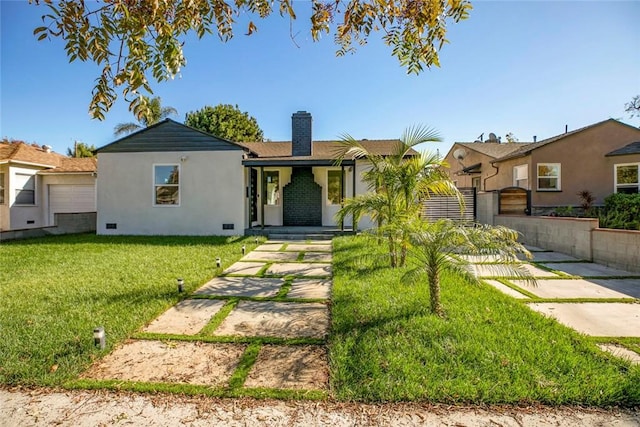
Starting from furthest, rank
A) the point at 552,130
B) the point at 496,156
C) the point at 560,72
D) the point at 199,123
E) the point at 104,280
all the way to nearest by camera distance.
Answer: the point at 199,123, the point at 552,130, the point at 496,156, the point at 560,72, the point at 104,280

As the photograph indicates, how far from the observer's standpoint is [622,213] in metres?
10.8

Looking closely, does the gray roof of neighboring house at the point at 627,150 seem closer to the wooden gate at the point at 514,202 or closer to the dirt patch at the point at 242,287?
the wooden gate at the point at 514,202

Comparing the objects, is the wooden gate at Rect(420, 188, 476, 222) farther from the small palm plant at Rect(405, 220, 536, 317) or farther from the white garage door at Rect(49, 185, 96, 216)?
the white garage door at Rect(49, 185, 96, 216)

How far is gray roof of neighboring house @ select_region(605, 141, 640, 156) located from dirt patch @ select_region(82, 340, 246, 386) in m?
17.7

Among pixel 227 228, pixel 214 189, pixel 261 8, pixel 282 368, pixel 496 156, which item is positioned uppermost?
pixel 496 156

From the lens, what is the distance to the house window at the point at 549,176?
14.1m

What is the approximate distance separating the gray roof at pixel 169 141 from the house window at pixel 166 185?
0.79 m

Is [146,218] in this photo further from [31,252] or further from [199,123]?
[199,123]

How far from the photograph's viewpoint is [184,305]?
14.7ft

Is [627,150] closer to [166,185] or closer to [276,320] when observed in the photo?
[276,320]

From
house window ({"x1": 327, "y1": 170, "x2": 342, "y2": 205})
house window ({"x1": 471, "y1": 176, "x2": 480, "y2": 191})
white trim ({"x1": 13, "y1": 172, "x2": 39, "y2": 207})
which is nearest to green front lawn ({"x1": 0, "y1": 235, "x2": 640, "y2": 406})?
house window ({"x1": 327, "y1": 170, "x2": 342, "y2": 205})

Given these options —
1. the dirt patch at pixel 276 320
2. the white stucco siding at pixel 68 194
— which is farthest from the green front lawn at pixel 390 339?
the white stucco siding at pixel 68 194

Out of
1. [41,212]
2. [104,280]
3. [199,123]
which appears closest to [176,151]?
[104,280]

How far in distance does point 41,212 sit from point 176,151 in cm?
937
